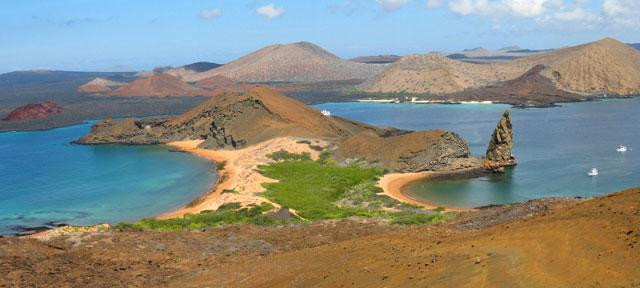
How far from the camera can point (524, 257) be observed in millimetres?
16547

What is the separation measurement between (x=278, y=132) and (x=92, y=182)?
75.0ft

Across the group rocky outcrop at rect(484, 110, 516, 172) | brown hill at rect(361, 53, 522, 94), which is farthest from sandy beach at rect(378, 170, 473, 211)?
brown hill at rect(361, 53, 522, 94)

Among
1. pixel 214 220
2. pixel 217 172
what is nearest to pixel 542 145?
pixel 217 172

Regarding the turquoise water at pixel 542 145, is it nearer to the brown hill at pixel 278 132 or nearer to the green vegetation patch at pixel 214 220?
the brown hill at pixel 278 132

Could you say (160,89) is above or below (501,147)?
above

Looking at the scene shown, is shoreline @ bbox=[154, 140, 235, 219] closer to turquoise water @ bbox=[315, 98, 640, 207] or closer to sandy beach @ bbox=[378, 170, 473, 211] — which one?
sandy beach @ bbox=[378, 170, 473, 211]

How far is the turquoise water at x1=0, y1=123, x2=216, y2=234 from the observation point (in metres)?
47.7

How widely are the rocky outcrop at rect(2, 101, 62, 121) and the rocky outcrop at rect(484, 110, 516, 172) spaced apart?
107169 mm

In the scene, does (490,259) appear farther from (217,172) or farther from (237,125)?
(237,125)

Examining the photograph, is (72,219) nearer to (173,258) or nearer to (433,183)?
(173,258)

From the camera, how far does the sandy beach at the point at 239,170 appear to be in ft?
148

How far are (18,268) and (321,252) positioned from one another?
1151 cm

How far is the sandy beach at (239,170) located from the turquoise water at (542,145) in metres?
14.2

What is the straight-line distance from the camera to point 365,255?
67.9ft
